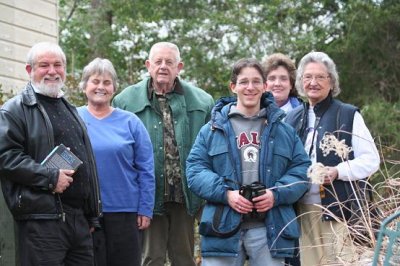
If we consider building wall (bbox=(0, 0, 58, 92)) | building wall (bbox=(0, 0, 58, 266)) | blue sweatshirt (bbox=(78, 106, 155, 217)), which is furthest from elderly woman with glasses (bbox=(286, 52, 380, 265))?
building wall (bbox=(0, 0, 58, 92))

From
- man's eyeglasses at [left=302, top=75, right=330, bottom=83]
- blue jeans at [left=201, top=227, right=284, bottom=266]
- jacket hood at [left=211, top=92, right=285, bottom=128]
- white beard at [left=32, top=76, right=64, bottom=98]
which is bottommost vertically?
blue jeans at [left=201, top=227, right=284, bottom=266]

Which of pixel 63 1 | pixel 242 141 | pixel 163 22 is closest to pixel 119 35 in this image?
pixel 163 22

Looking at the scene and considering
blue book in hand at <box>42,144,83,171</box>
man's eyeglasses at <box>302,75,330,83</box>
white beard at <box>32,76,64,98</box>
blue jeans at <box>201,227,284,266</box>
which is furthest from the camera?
man's eyeglasses at <box>302,75,330,83</box>

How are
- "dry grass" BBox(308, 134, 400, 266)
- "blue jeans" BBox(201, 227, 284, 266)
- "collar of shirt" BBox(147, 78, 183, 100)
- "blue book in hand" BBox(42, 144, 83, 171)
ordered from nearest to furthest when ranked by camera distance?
"dry grass" BBox(308, 134, 400, 266) < "blue book in hand" BBox(42, 144, 83, 171) < "blue jeans" BBox(201, 227, 284, 266) < "collar of shirt" BBox(147, 78, 183, 100)

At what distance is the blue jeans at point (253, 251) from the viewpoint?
5.26 meters

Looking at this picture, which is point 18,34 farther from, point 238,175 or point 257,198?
point 257,198

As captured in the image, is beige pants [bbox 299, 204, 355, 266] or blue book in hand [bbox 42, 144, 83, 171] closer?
blue book in hand [bbox 42, 144, 83, 171]

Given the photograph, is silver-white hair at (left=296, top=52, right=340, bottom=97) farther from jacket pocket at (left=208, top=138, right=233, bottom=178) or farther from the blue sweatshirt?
the blue sweatshirt

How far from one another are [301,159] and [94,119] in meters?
1.51

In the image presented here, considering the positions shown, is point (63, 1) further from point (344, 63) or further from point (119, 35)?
point (344, 63)

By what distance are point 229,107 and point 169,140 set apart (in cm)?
79

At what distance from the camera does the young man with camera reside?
523 cm

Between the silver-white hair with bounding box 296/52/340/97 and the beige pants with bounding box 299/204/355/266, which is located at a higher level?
the silver-white hair with bounding box 296/52/340/97

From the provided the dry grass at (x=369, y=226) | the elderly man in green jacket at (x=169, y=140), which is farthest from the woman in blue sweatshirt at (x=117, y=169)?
the dry grass at (x=369, y=226)
